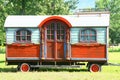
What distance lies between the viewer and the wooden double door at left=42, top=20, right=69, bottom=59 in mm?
23719

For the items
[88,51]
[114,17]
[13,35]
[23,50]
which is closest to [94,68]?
[88,51]

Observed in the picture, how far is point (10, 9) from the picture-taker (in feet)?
170

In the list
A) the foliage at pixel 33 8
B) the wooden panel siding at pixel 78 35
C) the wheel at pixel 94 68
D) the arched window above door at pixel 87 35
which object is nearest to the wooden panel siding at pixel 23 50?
the wooden panel siding at pixel 78 35

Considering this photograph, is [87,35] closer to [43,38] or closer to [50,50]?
[50,50]

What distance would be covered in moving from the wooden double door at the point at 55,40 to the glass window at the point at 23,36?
931mm

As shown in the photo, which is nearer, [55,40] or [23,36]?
[55,40]

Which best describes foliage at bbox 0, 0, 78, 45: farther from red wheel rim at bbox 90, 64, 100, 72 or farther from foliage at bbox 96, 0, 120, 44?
foliage at bbox 96, 0, 120, 44

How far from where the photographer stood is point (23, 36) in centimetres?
2394

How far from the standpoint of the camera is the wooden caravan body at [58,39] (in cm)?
2348

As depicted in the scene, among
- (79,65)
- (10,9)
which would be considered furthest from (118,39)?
(79,65)

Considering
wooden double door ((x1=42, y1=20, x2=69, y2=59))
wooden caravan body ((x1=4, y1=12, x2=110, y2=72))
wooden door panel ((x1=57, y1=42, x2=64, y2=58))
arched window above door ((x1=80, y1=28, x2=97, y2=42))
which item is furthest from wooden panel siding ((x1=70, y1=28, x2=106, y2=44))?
wooden door panel ((x1=57, y1=42, x2=64, y2=58))

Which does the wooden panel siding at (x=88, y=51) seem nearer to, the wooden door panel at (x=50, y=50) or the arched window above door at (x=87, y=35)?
the arched window above door at (x=87, y=35)

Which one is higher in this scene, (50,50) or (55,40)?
(55,40)

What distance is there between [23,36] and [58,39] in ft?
7.05
